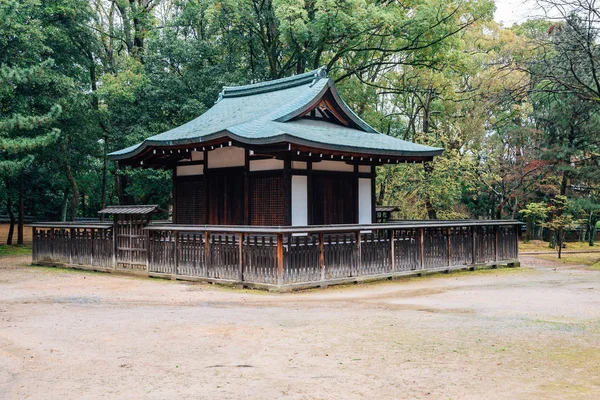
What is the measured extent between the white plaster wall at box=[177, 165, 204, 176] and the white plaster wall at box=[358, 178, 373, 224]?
5174mm

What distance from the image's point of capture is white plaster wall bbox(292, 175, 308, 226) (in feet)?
53.4

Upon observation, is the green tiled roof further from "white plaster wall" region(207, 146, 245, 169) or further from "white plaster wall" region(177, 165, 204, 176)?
"white plaster wall" region(177, 165, 204, 176)

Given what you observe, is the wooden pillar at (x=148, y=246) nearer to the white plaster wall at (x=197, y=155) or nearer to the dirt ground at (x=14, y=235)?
the white plaster wall at (x=197, y=155)

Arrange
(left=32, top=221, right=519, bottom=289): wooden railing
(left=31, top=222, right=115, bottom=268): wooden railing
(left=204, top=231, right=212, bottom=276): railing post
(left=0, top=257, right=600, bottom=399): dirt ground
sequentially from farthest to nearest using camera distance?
(left=31, top=222, right=115, bottom=268): wooden railing < (left=204, top=231, right=212, bottom=276): railing post < (left=32, top=221, right=519, bottom=289): wooden railing < (left=0, top=257, right=600, bottom=399): dirt ground

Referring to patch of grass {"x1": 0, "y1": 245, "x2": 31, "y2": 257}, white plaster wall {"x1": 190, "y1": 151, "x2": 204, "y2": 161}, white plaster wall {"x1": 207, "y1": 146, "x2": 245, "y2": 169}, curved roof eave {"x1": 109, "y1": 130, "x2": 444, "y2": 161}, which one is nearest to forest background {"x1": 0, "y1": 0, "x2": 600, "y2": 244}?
patch of grass {"x1": 0, "y1": 245, "x2": 31, "y2": 257}

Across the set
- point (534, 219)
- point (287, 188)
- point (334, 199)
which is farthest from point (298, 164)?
point (534, 219)

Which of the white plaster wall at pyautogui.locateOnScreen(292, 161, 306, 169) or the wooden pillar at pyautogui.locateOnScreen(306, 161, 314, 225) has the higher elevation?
the white plaster wall at pyautogui.locateOnScreen(292, 161, 306, 169)

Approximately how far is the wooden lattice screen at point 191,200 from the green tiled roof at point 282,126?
161 cm

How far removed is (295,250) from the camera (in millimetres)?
13109

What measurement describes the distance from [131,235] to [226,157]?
3681mm

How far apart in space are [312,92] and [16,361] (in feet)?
44.3

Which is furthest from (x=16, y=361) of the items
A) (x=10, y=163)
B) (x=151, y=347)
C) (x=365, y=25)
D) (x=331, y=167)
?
(x=365, y=25)

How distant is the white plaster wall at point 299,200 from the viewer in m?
16.3

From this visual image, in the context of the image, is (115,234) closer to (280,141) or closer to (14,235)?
(280,141)
